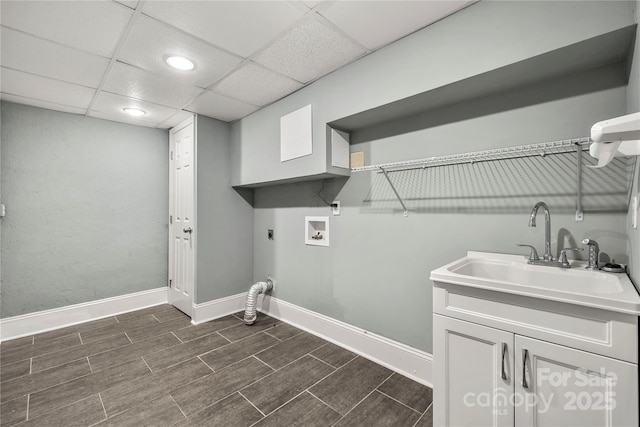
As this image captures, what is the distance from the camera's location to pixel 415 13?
5.34 feet

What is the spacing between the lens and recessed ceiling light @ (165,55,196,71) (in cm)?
207

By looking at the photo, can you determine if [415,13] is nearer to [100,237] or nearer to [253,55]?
[253,55]

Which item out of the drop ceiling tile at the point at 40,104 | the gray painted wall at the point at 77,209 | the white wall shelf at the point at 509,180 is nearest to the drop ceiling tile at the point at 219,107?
the gray painted wall at the point at 77,209

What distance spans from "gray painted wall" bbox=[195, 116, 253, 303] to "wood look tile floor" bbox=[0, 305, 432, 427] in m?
0.65

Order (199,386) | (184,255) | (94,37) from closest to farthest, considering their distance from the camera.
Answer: (94,37) → (199,386) → (184,255)

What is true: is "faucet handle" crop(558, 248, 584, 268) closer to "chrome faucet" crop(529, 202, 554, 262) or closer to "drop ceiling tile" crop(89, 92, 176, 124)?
"chrome faucet" crop(529, 202, 554, 262)

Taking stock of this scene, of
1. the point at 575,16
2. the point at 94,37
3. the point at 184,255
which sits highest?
the point at 94,37

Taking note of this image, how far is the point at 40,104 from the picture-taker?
9.52 feet

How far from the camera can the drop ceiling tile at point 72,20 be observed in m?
1.54

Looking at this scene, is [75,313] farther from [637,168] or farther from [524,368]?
[637,168]

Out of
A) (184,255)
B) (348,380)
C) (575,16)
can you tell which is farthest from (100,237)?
(575,16)

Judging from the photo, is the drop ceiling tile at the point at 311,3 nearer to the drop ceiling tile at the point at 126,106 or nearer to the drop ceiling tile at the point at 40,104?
the drop ceiling tile at the point at 126,106

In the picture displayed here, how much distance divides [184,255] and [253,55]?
99.0 inches

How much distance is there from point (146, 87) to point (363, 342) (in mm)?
3005
